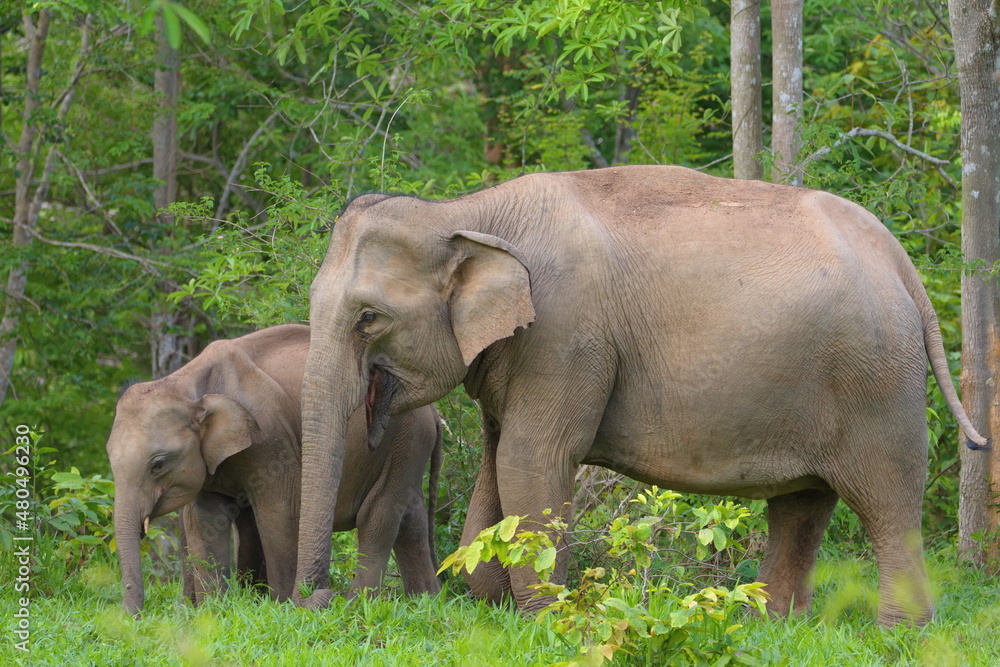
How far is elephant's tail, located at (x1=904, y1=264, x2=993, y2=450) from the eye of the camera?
5195 millimetres

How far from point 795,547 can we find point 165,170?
8.45 metres

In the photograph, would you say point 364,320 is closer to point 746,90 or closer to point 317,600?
point 317,600

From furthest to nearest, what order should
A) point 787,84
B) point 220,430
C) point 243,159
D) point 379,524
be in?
point 243,159, point 787,84, point 379,524, point 220,430

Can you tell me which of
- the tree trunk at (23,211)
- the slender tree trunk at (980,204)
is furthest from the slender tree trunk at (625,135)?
the slender tree trunk at (980,204)

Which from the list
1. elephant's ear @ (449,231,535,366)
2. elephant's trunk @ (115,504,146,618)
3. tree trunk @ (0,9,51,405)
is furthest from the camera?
tree trunk @ (0,9,51,405)

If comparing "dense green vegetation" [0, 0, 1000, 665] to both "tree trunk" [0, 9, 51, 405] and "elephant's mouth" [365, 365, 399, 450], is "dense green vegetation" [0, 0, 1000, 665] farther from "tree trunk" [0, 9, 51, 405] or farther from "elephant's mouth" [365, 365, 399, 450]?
"elephant's mouth" [365, 365, 399, 450]

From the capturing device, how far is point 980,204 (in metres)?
6.59

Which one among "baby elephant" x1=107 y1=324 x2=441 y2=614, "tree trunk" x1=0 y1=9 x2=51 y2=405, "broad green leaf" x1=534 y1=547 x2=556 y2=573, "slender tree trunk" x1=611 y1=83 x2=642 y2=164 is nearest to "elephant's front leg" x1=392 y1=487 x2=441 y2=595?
"baby elephant" x1=107 y1=324 x2=441 y2=614

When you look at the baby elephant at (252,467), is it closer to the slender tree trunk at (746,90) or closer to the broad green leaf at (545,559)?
the broad green leaf at (545,559)

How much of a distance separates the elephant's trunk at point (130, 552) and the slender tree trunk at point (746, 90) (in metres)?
4.28

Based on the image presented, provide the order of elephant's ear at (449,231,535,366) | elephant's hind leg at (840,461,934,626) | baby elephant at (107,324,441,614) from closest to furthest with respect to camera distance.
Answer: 1. elephant's ear at (449,231,535,366)
2. elephant's hind leg at (840,461,934,626)
3. baby elephant at (107,324,441,614)

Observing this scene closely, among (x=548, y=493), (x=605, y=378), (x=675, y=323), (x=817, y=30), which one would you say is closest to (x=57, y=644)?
(x=548, y=493)

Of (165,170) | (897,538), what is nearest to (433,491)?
(897,538)

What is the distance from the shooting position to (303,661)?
169 inches
